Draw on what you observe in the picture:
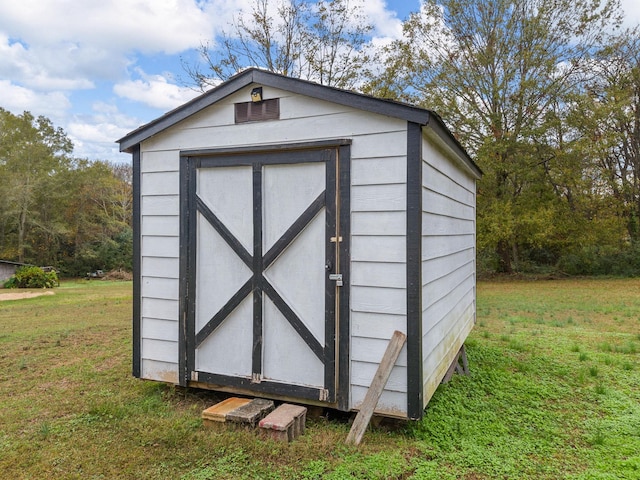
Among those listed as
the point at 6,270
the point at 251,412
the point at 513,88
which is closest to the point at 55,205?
the point at 6,270

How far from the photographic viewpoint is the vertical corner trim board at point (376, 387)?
307 cm

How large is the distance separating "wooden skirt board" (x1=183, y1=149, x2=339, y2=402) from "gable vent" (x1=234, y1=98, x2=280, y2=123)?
309 millimetres

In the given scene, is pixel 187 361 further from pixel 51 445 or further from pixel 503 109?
pixel 503 109

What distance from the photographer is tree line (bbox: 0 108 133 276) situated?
23.3 metres

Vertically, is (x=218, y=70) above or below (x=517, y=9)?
below

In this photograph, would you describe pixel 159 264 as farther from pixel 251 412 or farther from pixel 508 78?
pixel 508 78

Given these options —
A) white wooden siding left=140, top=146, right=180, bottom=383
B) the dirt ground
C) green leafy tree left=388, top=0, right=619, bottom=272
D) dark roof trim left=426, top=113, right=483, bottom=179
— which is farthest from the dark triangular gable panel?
the dirt ground

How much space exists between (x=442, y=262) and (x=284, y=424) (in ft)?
6.42

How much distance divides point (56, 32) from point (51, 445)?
34.2 ft

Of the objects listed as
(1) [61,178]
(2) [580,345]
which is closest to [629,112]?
(2) [580,345]

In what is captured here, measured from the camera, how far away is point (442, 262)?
13.2 feet

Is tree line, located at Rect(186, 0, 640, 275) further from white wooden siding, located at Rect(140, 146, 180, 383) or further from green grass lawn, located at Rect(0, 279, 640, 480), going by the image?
white wooden siding, located at Rect(140, 146, 180, 383)

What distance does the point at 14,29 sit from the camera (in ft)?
40.3

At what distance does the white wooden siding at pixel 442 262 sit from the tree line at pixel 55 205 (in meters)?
23.3
